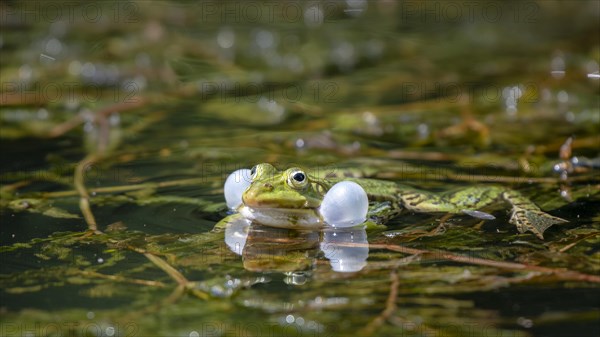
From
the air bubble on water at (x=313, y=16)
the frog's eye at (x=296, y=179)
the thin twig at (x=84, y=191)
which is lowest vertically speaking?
the thin twig at (x=84, y=191)

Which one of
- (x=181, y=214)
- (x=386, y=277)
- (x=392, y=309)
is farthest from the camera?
(x=181, y=214)

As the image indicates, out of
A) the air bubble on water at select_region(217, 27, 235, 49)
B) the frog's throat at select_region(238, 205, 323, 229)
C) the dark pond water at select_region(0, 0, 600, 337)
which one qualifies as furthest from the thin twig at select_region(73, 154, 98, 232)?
the air bubble on water at select_region(217, 27, 235, 49)

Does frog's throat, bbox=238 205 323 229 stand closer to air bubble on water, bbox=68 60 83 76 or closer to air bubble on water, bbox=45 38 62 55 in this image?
air bubble on water, bbox=68 60 83 76

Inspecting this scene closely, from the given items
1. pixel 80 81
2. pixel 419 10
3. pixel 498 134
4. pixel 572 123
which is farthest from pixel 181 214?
pixel 419 10

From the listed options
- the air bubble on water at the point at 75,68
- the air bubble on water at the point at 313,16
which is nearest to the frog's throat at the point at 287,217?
the air bubble on water at the point at 75,68

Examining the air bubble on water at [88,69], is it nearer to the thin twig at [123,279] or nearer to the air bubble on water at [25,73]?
the air bubble on water at [25,73]

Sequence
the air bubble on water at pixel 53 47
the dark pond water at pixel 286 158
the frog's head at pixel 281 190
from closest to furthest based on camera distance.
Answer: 1. the dark pond water at pixel 286 158
2. the frog's head at pixel 281 190
3. the air bubble on water at pixel 53 47

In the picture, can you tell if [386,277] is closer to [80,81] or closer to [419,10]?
[80,81]
